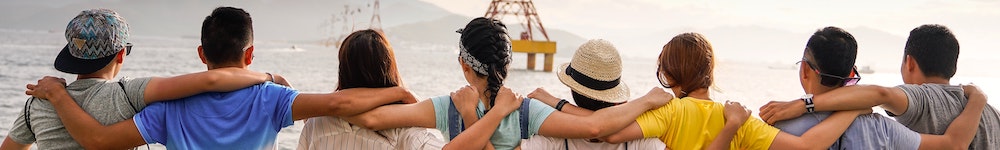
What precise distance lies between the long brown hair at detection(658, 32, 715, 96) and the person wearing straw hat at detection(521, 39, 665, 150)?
15 centimetres

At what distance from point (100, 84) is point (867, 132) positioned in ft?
7.49

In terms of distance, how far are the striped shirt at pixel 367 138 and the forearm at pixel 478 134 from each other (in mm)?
178

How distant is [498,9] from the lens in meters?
57.4

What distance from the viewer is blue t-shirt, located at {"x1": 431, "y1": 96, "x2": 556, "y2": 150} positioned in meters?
2.32

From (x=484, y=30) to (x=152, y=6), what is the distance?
214 meters

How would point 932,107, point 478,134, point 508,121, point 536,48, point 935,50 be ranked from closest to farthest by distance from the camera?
point 478,134 → point 508,121 → point 932,107 → point 935,50 → point 536,48

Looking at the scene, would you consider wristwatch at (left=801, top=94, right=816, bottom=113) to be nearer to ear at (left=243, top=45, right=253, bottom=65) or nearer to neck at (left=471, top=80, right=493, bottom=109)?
neck at (left=471, top=80, right=493, bottom=109)

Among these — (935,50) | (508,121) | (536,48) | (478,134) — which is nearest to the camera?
(478,134)

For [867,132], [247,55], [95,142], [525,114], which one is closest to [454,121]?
[525,114]

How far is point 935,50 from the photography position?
8.96 ft

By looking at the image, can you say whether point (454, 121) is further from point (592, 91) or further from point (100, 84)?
point (100, 84)

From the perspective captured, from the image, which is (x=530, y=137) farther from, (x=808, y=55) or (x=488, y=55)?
(x=808, y=55)

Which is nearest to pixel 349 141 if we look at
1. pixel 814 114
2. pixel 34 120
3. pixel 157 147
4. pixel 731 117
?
pixel 34 120

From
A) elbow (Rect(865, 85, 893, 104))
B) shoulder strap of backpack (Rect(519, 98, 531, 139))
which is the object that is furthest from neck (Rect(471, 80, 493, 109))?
elbow (Rect(865, 85, 893, 104))
